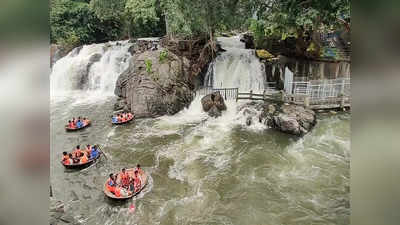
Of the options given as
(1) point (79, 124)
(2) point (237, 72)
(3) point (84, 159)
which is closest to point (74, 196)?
(3) point (84, 159)

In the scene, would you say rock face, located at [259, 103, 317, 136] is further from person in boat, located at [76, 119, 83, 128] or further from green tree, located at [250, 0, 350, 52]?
person in boat, located at [76, 119, 83, 128]

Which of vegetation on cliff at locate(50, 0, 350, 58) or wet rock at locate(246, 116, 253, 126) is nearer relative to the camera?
vegetation on cliff at locate(50, 0, 350, 58)

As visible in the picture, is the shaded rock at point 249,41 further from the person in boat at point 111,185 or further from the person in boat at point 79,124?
the person in boat at point 111,185

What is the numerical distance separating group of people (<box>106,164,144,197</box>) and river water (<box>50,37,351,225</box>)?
287mm

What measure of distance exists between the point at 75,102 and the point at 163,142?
7.86 metres

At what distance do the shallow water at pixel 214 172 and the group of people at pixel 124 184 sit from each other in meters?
0.30

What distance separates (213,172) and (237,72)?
330 inches

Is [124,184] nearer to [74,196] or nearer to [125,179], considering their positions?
[125,179]

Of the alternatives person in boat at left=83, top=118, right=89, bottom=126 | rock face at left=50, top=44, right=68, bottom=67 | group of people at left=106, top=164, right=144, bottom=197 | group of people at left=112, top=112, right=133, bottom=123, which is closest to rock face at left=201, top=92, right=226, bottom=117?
group of people at left=112, top=112, right=133, bottom=123

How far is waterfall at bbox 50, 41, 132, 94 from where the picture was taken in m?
17.7

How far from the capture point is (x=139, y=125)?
41.3 feet

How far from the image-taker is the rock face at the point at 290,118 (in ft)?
36.2
